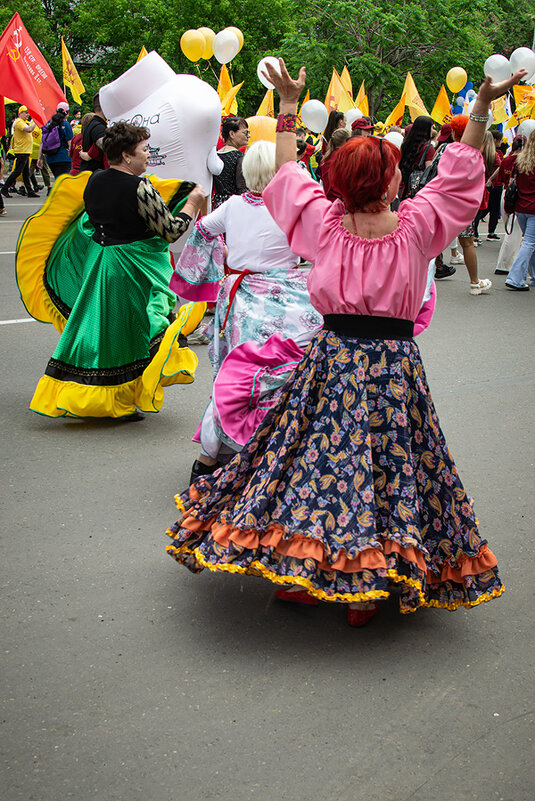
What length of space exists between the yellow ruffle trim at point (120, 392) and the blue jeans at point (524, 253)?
595 cm

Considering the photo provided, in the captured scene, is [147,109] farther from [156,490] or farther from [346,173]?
[346,173]

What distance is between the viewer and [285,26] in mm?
33125

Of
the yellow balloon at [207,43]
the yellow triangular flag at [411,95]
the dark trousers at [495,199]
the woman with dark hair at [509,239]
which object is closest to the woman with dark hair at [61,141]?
the yellow balloon at [207,43]

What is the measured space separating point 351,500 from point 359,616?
49cm

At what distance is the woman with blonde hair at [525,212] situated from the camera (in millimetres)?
9977

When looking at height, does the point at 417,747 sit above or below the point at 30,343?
above

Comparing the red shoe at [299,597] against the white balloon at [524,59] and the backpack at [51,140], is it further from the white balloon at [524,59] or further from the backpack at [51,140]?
the backpack at [51,140]

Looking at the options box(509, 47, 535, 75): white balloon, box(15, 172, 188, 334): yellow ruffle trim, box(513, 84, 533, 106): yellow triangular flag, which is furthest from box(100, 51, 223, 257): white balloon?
box(513, 84, 533, 106): yellow triangular flag

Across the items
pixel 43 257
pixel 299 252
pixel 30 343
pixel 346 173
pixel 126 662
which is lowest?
pixel 30 343

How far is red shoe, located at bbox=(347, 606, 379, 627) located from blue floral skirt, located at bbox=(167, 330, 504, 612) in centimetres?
17

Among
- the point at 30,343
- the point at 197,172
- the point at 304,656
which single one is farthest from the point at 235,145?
the point at 304,656

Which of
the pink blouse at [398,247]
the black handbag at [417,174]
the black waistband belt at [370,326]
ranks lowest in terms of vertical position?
the black handbag at [417,174]

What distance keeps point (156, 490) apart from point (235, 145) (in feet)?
15.7

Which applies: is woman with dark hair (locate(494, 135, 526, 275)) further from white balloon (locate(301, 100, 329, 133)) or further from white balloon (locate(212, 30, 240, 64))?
white balloon (locate(212, 30, 240, 64))
